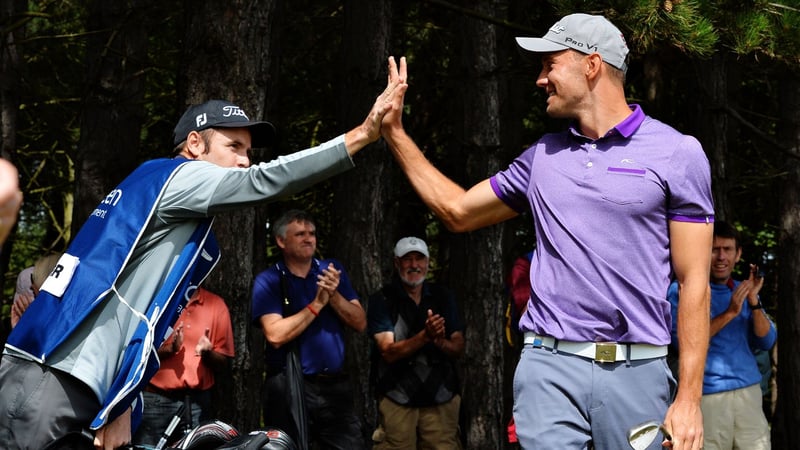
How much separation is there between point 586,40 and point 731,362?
4.52 meters

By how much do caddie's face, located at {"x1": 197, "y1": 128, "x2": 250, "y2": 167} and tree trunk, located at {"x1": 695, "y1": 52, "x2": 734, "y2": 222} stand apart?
7733 mm

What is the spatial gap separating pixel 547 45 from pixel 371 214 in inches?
286

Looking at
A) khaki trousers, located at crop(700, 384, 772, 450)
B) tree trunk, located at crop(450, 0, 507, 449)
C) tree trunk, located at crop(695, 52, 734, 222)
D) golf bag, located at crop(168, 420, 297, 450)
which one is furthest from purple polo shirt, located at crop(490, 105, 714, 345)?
tree trunk, located at crop(695, 52, 734, 222)

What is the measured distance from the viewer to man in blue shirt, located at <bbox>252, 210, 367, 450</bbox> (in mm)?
8039

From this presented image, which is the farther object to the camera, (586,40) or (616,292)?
(586,40)

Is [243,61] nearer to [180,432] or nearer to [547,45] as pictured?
[180,432]

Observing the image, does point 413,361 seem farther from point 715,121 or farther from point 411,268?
point 715,121

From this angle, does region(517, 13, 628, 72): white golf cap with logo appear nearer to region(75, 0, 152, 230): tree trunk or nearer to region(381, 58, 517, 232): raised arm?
region(381, 58, 517, 232): raised arm

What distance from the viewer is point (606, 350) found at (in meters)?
4.60

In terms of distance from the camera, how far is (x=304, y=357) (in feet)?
26.8

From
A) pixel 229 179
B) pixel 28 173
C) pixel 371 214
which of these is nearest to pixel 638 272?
pixel 229 179

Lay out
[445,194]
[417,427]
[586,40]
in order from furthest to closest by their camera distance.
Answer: [417,427]
[445,194]
[586,40]

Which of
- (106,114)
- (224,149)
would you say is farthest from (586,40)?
(106,114)

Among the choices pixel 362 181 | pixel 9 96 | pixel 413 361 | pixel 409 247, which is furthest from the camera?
pixel 362 181
